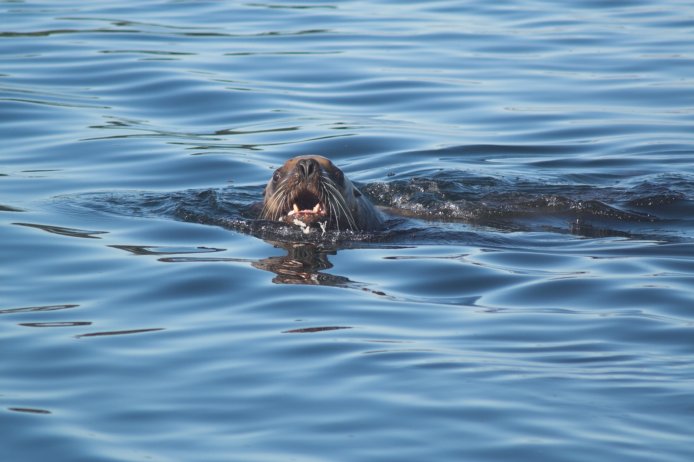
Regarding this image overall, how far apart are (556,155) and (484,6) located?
30.5ft

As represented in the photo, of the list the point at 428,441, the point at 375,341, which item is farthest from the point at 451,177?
the point at 428,441

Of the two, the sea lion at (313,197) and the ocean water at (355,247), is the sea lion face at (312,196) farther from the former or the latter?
the ocean water at (355,247)

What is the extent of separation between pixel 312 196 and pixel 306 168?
31 centimetres

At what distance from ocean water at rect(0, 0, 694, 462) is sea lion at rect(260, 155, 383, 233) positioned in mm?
190

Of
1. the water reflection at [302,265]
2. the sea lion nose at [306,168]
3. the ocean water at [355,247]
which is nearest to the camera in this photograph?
the ocean water at [355,247]

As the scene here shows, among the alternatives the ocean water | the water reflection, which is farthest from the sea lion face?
the water reflection

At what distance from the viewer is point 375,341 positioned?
6941mm

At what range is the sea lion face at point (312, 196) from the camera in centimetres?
953

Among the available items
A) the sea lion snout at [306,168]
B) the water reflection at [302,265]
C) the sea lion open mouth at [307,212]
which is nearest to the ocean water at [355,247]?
the water reflection at [302,265]

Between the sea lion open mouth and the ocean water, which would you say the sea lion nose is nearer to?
the sea lion open mouth

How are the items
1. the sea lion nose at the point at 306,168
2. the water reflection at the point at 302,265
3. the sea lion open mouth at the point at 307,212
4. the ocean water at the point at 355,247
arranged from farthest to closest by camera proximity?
1. the sea lion open mouth at the point at 307,212
2. the sea lion nose at the point at 306,168
3. the water reflection at the point at 302,265
4. the ocean water at the point at 355,247

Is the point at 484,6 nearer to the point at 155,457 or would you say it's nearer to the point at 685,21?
the point at 685,21

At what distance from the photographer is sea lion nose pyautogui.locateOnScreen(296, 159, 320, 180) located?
947 centimetres

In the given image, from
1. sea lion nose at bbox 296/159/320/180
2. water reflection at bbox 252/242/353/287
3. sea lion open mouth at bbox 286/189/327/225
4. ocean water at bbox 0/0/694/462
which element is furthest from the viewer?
sea lion open mouth at bbox 286/189/327/225
